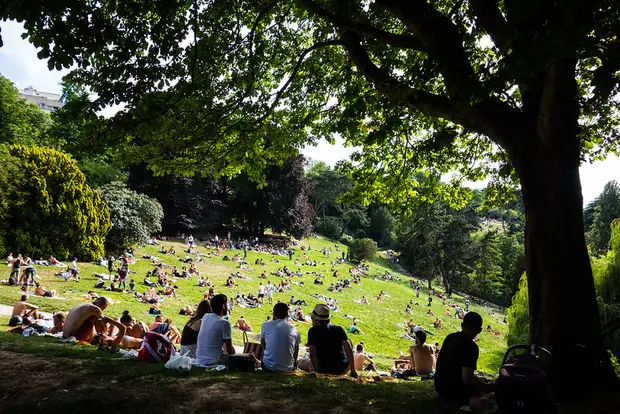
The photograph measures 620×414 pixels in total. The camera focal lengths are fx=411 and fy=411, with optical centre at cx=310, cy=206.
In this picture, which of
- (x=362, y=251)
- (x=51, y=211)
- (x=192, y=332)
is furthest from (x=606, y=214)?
(x=192, y=332)

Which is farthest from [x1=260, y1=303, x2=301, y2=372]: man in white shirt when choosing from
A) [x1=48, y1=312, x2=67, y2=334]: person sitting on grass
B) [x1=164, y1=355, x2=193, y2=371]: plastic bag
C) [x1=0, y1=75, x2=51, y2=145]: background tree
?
[x1=0, y1=75, x2=51, y2=145]: background tree

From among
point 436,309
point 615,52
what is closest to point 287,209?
point 436,309

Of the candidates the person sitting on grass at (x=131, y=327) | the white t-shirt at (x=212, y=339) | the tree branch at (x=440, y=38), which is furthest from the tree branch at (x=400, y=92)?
the person sitting on grass at (x=131, y=327)

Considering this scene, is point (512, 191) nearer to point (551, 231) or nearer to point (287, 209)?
point (551, 231)

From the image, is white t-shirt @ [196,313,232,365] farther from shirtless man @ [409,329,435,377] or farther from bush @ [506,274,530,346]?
bush @ [506,274,530,346]

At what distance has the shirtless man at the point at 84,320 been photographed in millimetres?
8433

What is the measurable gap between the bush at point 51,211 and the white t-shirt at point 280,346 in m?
19.4

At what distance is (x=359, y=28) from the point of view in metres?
5.59

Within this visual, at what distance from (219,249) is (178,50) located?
108 feet

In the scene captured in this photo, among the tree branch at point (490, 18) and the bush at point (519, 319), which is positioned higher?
the tree branch at point (490, 18)

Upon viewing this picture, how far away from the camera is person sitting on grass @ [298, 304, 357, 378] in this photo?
632cm

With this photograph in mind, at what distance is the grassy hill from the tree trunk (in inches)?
434

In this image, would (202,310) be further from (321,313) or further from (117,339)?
(117,339)

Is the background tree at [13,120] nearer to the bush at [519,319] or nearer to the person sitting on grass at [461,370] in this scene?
the bush at [519,319]
